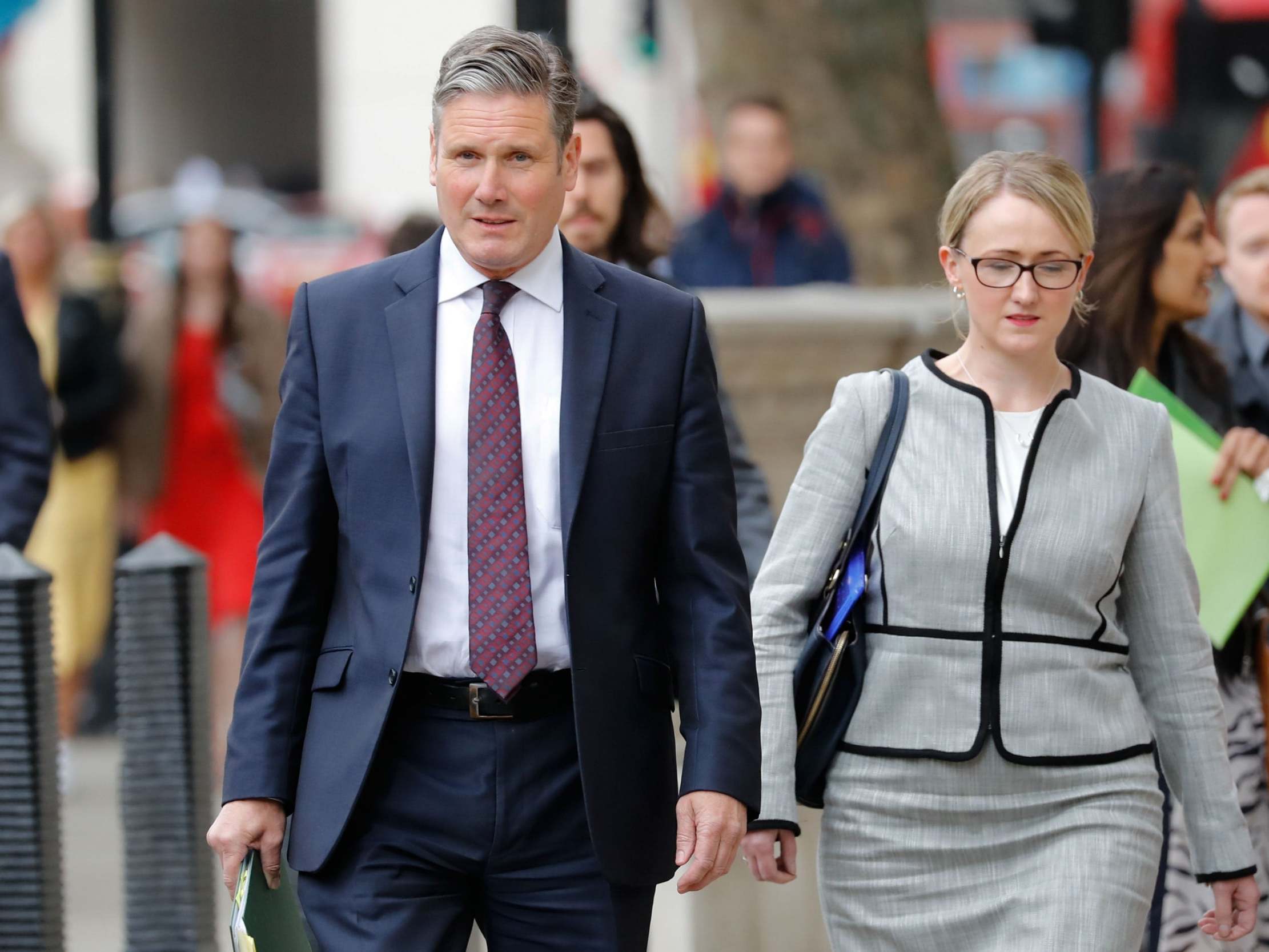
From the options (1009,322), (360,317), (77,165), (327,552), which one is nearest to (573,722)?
(327,552)

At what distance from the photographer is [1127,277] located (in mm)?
4969

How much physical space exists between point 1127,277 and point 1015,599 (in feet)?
4.84

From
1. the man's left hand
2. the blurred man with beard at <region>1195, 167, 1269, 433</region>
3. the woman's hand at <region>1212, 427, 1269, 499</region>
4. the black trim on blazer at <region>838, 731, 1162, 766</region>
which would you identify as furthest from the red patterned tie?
the blurred man with beard at <region>1195, 167, 1269, 433</region>

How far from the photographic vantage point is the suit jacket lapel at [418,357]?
3383mm

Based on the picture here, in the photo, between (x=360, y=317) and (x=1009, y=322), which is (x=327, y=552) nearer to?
(x=360, y=317)

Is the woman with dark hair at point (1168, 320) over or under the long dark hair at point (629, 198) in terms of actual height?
under

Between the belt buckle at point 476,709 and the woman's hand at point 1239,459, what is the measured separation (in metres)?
2.13

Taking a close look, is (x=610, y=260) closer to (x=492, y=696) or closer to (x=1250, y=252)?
(x=1250, y=252)

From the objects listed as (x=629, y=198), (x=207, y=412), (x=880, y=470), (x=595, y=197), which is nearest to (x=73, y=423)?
(x=207, y=412)

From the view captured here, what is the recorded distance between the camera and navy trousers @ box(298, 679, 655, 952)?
338 cm

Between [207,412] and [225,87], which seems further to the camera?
[225,87]

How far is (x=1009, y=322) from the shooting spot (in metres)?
3.82

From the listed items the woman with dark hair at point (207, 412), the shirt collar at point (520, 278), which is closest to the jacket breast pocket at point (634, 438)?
the shirt collar at point (520, 278)

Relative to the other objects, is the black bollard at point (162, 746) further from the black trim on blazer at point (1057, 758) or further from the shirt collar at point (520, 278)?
the black trim on blazer at point (1057, 758)
